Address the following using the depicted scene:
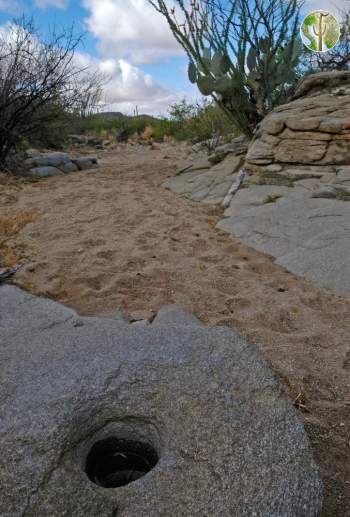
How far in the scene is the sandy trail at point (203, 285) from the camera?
74.6 inches

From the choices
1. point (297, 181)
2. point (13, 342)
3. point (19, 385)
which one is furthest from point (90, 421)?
point (297, 181)

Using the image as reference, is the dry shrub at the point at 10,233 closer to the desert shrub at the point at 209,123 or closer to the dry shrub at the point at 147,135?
the desert shrub at the point at 209,123

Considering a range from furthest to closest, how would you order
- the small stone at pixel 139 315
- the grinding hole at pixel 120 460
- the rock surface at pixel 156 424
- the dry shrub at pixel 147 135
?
the dry shrub at pixel 147 135
the small stone at pixel 139 315
the grinding hole at pixel 120 460
the rock surface at pixel 156 424

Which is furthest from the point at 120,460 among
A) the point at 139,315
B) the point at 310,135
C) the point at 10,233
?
the point at 310,135

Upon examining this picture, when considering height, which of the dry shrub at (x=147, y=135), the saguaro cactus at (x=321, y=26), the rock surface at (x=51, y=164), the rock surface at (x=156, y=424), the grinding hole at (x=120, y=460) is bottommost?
the grinding hole at (x=120, y=460)

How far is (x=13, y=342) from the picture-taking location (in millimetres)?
1870

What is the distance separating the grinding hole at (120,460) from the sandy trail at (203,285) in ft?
1.97

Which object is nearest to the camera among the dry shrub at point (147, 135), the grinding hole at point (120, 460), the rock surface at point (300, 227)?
A: the grinding hole at point (120, 460)

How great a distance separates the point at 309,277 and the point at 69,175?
601cm

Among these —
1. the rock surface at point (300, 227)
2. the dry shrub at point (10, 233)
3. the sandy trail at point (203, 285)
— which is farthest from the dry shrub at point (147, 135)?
the dry shrub at point (10, 233)

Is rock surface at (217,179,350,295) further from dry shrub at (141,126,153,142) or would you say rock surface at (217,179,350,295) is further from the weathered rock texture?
dry shrub at (141,126,153,142)

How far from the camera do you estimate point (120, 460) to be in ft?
4.42

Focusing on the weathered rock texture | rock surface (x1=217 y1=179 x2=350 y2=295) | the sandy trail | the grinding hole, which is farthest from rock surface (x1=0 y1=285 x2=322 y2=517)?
the weathered rock texture

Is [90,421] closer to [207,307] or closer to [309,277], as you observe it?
[207,307]
